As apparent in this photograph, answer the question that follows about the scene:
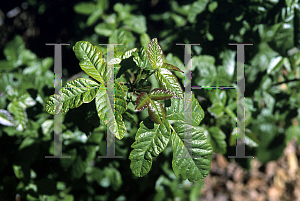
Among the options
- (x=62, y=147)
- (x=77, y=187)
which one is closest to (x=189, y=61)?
(x=62, y=147)

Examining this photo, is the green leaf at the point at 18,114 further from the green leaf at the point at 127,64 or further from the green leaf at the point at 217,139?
the green leaf at the point at 217,139

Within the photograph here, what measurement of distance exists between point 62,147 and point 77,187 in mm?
404

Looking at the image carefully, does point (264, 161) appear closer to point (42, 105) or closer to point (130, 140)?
point (130, 140)

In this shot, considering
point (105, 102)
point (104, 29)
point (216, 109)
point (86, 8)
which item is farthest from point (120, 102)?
point (86, 8)

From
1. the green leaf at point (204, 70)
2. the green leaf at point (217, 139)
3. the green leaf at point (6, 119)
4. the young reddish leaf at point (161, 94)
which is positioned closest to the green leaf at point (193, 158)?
the young reddish leaf at point (161, 94)

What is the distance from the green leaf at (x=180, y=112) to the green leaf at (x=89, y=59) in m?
0.26

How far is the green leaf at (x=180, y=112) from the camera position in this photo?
797 millimetres

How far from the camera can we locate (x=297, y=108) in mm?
1448

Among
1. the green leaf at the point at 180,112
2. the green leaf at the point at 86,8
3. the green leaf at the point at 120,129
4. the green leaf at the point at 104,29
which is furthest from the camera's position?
the green leaf at the point at 86,8

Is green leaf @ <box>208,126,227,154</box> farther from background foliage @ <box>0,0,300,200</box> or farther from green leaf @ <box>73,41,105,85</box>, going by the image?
green leaf @ <box>73,41,105,85</box>

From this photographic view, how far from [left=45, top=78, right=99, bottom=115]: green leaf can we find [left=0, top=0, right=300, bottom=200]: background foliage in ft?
0.76

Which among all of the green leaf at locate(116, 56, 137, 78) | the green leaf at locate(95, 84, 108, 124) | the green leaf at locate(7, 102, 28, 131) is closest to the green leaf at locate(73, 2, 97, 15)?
the green leaf at locate(7, 102, 28, 131)

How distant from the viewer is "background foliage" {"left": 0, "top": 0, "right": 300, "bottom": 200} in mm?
1156

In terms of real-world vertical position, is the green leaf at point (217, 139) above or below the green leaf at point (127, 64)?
below
